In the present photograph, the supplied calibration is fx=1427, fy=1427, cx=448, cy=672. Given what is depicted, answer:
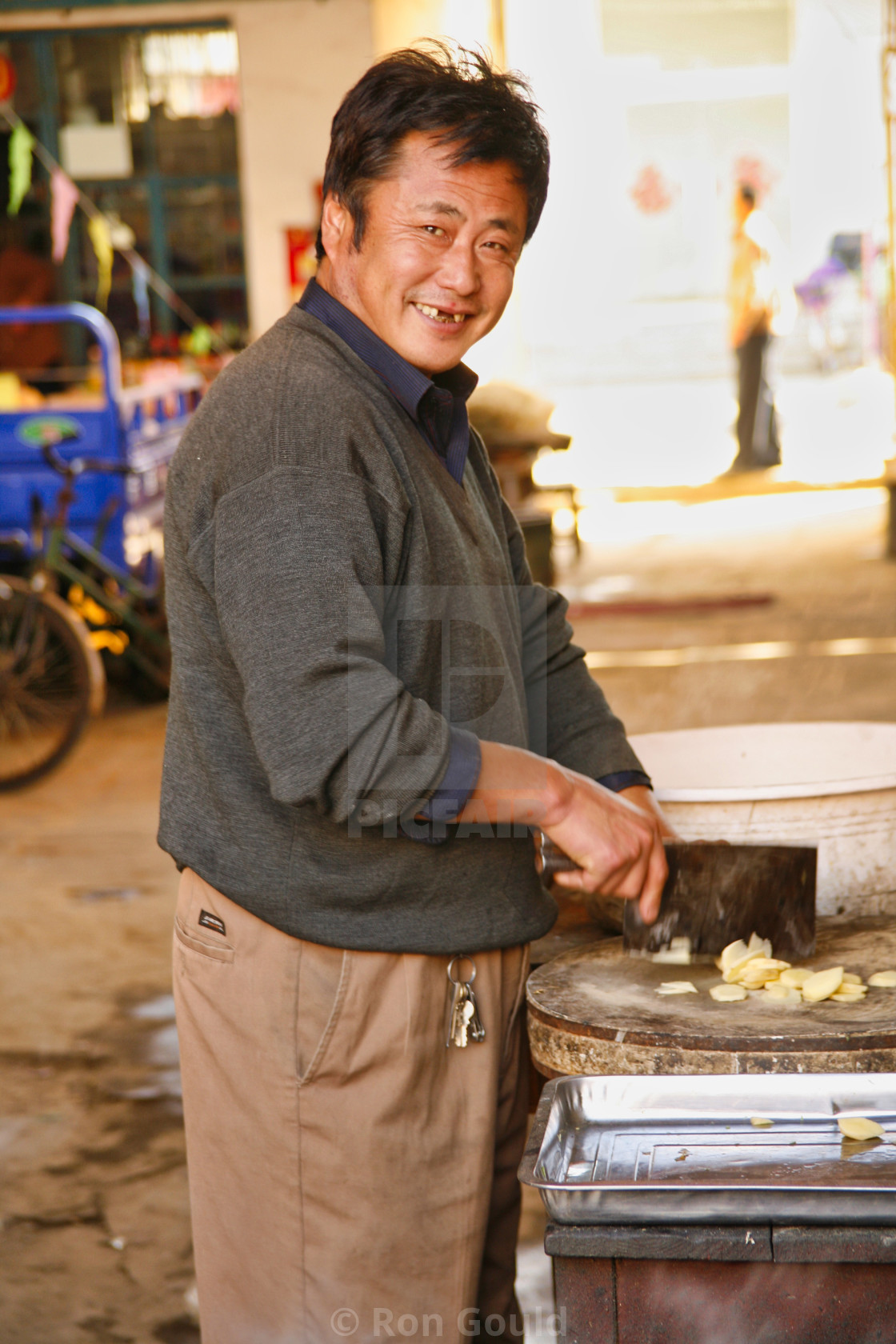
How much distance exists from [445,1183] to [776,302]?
407 inches

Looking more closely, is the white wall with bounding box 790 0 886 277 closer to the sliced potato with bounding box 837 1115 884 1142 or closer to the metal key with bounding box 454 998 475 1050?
the metal key with bounding box 454 998 475 1050

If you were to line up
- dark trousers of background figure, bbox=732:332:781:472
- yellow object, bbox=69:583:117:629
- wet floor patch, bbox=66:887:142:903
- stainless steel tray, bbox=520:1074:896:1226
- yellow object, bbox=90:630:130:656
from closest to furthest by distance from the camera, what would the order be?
stainless steel tray, bbox=520:1074:896:1226 < wet floor patch, bbox=66:887:142:903 < yellow object, bbox=69:583:117:629 < yellow object, bbox=90:630:130:656 < dark trousers of background figure, bbox=732:332:781:472

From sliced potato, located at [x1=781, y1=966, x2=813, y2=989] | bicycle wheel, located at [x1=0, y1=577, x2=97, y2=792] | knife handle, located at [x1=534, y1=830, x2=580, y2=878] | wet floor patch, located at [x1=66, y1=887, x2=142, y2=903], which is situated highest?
knife handle, located at [x1=534, y1=830, x2=580, y2=878]

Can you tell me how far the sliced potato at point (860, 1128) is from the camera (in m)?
1.36

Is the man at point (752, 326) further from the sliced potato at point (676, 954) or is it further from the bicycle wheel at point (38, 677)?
the sliced potato at point (676, 954)

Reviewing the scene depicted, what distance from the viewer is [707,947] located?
69.5 inches

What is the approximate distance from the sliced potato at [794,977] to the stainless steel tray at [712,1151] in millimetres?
221

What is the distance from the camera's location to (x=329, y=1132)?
64.9 inches

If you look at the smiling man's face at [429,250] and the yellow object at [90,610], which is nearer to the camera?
the smiling man's face at [429,250]

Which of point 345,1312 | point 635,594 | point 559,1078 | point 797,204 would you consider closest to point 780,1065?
point 559,1078

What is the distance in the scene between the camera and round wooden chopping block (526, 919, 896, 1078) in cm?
148

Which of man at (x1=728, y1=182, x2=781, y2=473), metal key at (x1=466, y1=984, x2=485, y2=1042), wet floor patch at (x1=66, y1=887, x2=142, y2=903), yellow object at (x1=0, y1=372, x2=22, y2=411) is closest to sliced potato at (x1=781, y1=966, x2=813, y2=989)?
metal key at (x1=466, y1=984, x2=485, y2=1042)

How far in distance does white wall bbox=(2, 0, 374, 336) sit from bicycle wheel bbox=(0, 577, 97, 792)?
609cm

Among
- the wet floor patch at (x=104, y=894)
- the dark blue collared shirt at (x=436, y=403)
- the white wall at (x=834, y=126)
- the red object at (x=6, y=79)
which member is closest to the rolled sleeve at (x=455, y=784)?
the dark blue collared shirt at (x=436, y=403)
